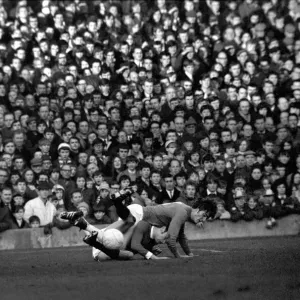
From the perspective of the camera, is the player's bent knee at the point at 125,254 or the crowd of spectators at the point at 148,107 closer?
the player's bent knee at the point at 125,254

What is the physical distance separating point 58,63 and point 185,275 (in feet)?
39.4

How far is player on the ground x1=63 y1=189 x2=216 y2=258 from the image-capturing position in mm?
12875

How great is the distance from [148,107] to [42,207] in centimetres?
441

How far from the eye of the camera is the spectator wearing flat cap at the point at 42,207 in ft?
57.6

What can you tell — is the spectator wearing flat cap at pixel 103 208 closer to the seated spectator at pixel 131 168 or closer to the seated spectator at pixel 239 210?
the seated spectator at pixel 131 168

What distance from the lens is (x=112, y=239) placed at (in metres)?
12.9

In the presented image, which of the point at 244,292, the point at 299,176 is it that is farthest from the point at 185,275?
the point at 299,176

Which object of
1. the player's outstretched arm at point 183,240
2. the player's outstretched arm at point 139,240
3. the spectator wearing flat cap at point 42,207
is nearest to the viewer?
the player's outstretched arm at point 139,240

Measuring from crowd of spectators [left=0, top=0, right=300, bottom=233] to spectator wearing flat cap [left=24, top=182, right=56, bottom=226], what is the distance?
0.06 ft

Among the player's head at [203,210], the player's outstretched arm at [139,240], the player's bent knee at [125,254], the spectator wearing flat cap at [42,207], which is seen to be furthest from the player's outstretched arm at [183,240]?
the spectator wearing flat cap at [42,207]

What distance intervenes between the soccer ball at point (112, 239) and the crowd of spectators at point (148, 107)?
4.29 meters

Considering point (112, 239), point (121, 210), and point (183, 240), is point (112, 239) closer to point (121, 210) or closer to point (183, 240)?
point (121, 210)

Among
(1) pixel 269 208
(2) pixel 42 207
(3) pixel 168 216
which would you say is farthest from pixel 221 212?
(3) pixel 168 216

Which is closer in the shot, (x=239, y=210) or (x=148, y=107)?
(x=239, y=210)
